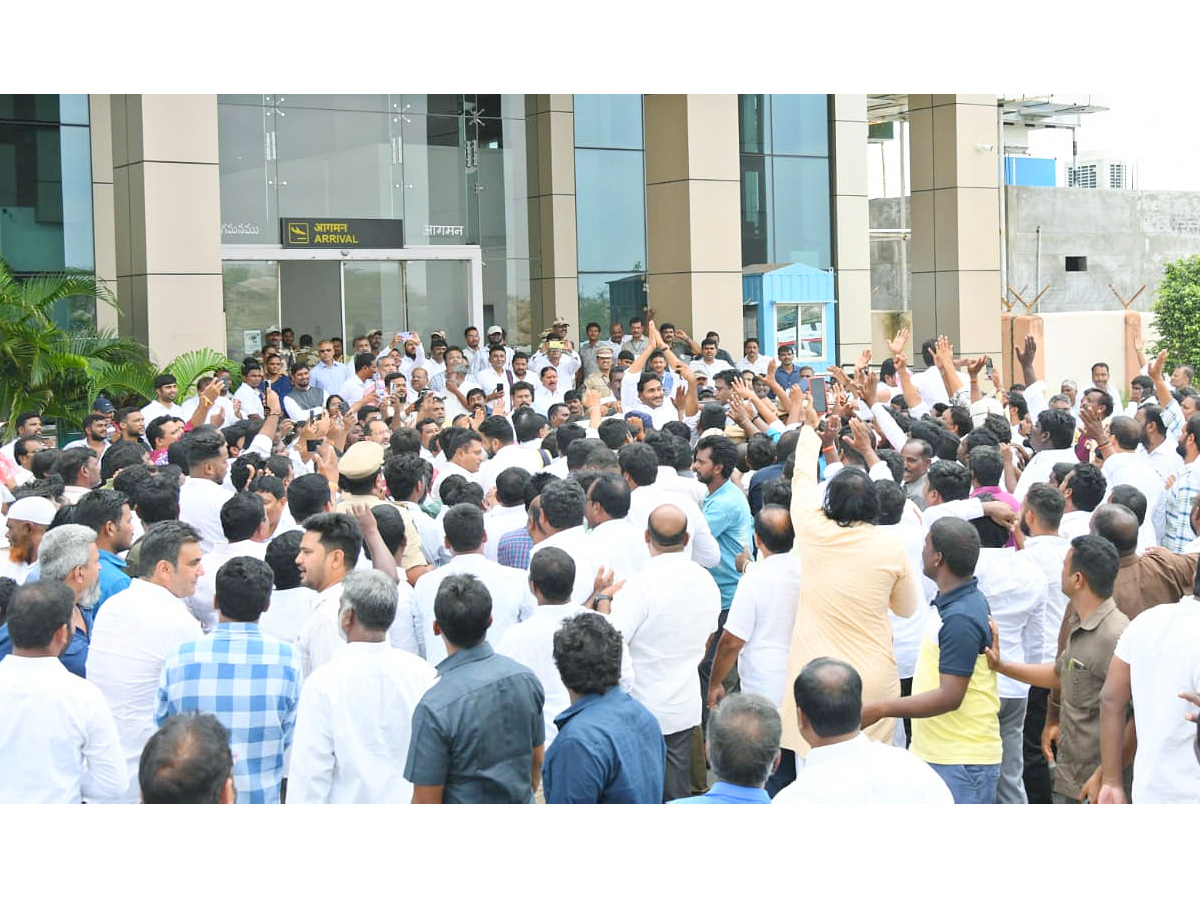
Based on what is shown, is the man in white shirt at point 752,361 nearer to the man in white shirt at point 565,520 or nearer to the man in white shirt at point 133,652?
the man in white shirt at point 565,520

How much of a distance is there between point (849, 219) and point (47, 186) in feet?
44.3

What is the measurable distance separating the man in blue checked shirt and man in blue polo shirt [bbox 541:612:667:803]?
3.45 ft

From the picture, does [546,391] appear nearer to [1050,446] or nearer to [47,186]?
[47,186]

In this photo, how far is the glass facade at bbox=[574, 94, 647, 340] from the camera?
22.7m

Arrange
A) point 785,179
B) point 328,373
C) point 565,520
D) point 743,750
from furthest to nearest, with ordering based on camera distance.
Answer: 1. point 785,179
2. point 328,373
3. point 565,520
4. point 743,750

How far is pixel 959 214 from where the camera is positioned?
72.5ft


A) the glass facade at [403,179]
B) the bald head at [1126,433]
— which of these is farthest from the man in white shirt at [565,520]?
the glass facade at [403,179]

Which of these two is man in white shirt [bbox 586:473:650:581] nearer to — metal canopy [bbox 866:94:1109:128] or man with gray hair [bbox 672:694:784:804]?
man with gray hair [bbox 672:694:784:804]

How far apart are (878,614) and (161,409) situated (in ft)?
29.5

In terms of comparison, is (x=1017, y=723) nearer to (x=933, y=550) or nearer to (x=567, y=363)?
(x=933, y=550)

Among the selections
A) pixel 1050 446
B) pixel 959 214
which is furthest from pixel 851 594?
pixel 959 214

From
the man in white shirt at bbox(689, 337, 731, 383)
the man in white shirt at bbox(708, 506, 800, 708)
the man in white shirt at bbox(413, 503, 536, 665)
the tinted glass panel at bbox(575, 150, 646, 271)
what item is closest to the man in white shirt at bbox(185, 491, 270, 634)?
the man in white shirt at bbox(413, 503, 536, 665)

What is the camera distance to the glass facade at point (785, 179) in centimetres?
2331

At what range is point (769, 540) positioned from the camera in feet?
20.0
